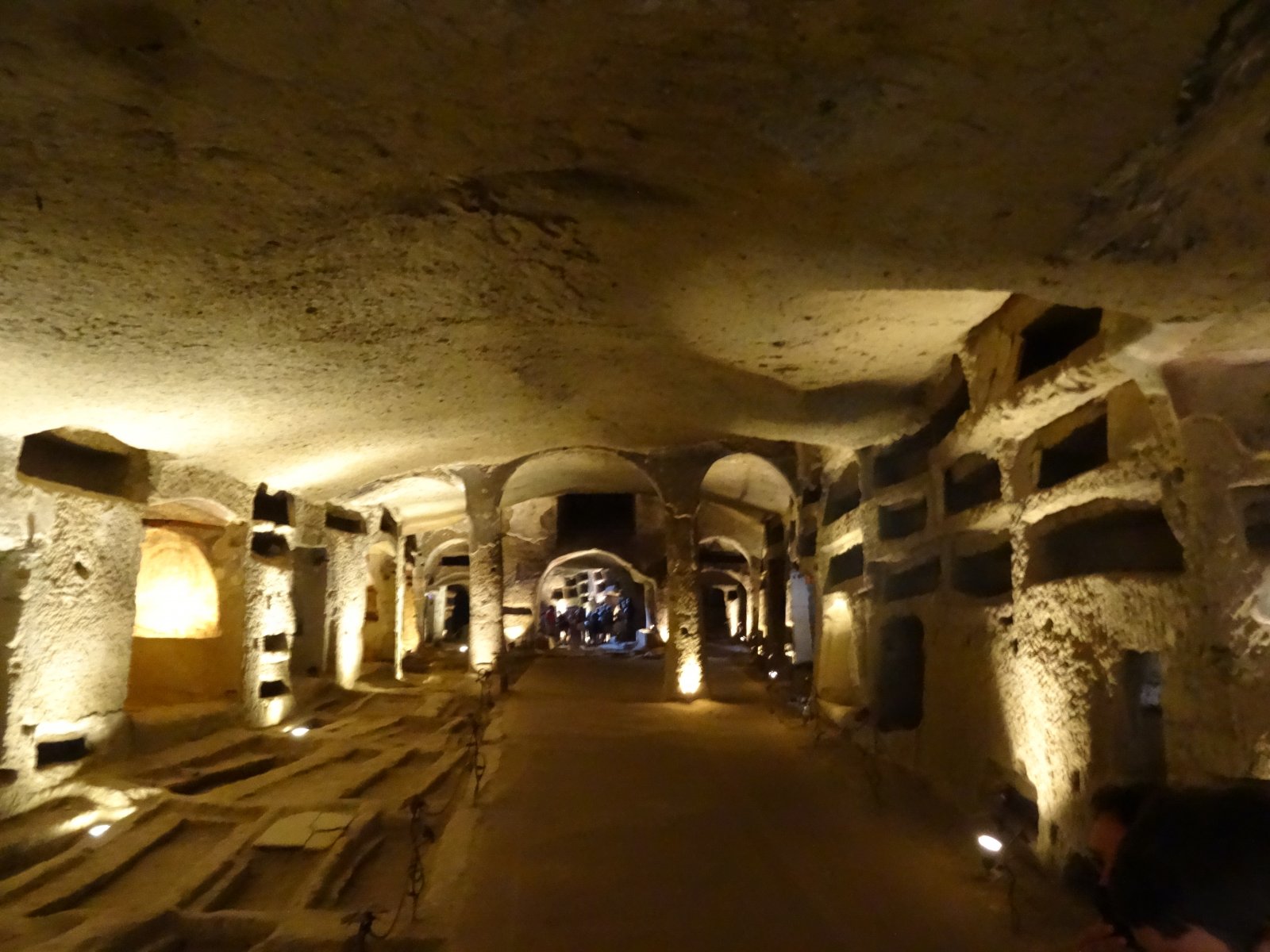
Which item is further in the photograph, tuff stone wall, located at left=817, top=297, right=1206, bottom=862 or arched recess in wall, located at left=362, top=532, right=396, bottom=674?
arched recess in wall, located at left=362, top=532, right=396, bottom=674

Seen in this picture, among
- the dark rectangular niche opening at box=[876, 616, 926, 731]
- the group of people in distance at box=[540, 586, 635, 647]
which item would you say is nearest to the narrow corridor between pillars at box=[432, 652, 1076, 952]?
the dark rectangular niche opening at box=[876, 616, 926, 731]

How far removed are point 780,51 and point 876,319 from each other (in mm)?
2731

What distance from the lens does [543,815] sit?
16.0 ft

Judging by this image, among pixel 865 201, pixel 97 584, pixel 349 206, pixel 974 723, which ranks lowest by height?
pixel 974 723

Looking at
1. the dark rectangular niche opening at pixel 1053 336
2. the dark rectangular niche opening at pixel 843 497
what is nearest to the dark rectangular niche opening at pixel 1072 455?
the dark rectangular niche opening at pixel 1053 336

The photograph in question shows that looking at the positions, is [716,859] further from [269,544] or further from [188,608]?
[188,608]

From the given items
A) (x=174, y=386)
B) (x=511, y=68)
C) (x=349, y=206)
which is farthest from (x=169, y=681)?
(x=511, y=68)

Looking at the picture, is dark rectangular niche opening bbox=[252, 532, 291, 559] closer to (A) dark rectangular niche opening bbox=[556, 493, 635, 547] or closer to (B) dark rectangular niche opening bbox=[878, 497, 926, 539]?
(B) dark rectangular niche opening bbox=[878, 497, 926, 539]

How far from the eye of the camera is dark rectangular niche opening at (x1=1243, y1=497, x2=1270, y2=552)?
2844mm

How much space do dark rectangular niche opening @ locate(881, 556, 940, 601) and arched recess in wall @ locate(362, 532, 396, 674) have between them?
8.31 meters

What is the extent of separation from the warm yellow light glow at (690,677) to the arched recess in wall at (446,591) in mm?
8538

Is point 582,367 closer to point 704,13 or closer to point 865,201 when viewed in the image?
point 865,201

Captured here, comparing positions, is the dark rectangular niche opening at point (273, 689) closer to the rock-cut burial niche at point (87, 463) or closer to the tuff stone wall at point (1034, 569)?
the rock-cut burial niche at point (87, 463)

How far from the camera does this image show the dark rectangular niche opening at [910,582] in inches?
241
